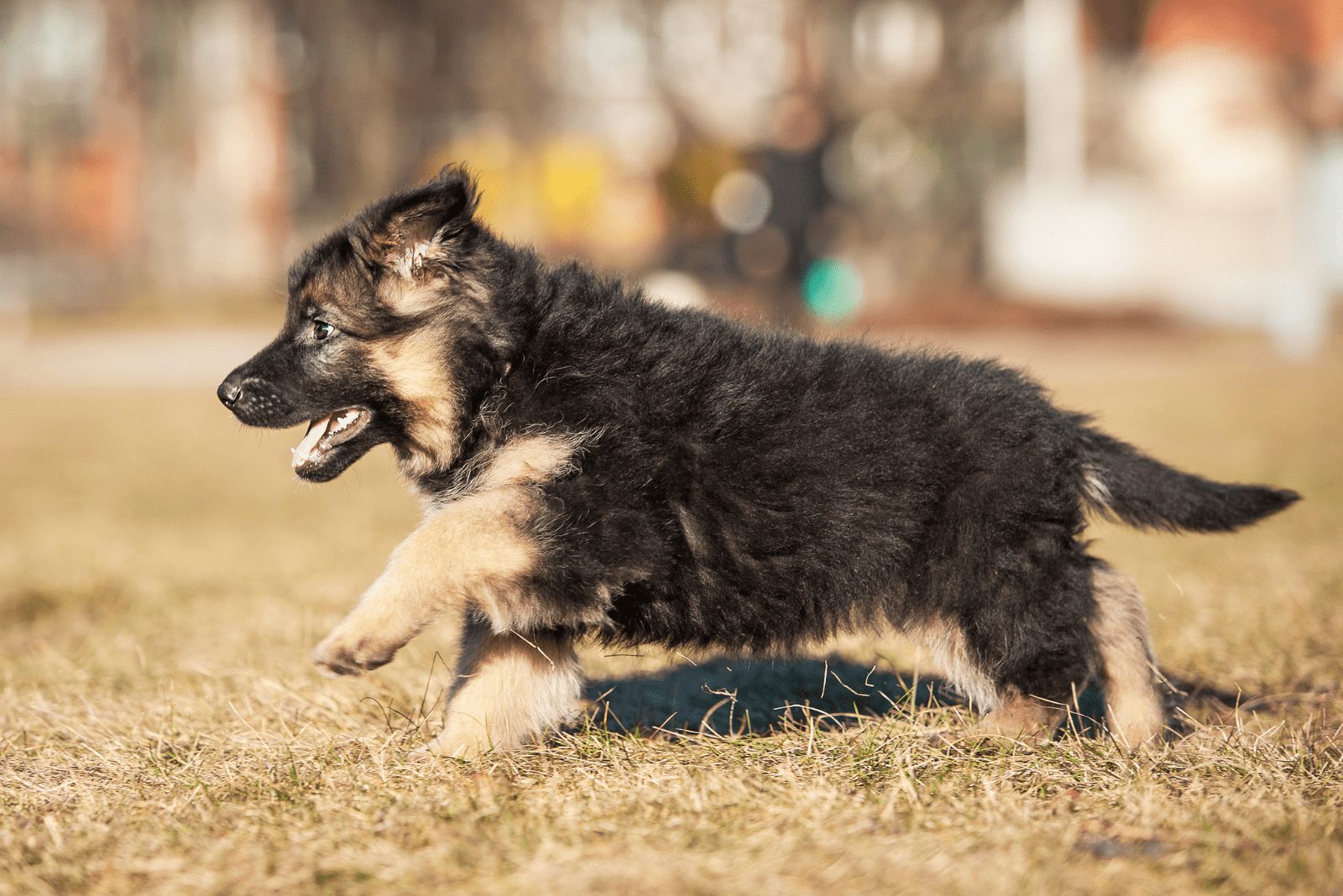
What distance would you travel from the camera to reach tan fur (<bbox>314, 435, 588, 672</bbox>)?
3527mm

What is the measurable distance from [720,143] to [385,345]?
28.4m

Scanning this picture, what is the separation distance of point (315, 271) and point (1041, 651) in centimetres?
241

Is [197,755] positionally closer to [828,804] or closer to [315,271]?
[315,271]

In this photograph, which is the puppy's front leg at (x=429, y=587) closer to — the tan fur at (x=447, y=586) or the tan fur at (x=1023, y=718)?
the tan fur at (x=447, y=586)

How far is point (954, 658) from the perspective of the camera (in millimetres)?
3980

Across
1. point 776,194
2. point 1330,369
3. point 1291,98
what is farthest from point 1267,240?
point 1330,369

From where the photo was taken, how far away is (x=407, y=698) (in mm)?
4633

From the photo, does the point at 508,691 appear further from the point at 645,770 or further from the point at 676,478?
the point at 676,478

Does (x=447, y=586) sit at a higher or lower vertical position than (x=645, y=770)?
higher

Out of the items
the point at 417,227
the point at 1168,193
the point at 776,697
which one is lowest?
the point at 776,697

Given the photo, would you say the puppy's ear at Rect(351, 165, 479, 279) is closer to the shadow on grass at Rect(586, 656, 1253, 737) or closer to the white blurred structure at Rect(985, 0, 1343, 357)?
the shadow on grass at Rect(586, 656, 1253, 737)

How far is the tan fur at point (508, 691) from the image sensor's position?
3961mm

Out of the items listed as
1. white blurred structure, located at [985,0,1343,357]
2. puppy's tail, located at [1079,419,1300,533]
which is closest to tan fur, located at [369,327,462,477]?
puppy's tail, located at [1079,419,1300,533]

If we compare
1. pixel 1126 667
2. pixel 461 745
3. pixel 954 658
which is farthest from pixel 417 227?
pixel 1126 667
